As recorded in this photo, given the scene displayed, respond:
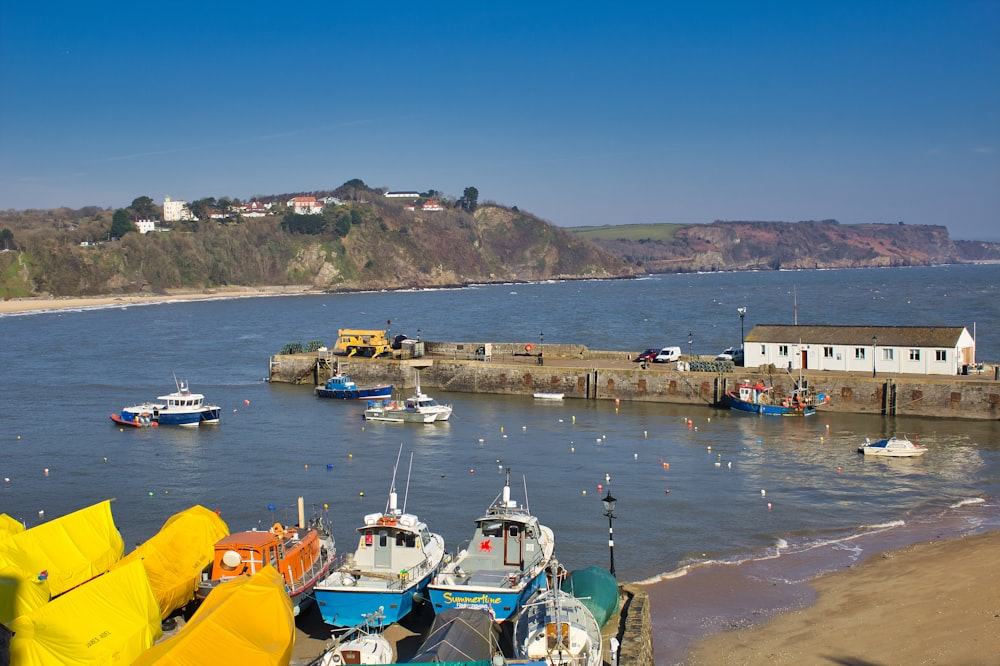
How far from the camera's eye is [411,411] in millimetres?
45000

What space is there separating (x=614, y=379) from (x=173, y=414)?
21713mm

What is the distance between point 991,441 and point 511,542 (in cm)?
2706

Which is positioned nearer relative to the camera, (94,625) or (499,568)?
(94,625)

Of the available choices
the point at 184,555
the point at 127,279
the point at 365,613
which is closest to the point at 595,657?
the point at 365,613

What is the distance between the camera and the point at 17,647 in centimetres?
1420

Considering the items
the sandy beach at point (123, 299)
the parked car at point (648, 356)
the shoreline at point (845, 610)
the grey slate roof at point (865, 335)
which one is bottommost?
the shoreline at point (845, 610)

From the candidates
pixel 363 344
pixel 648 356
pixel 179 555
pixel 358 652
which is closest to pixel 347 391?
pixel 363 344

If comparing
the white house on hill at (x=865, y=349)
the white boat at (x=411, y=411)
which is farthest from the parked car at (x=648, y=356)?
the white boat at (x=411, y=411)

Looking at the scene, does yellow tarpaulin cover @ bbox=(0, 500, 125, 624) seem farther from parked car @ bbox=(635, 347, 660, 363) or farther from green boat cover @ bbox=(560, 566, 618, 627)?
parked car @ bbox=(635, 347, 660, 363)

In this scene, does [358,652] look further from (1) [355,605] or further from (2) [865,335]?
(2) [865,335]

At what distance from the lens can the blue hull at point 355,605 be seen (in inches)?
704

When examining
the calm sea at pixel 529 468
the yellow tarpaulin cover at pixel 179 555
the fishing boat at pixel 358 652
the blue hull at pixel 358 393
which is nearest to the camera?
the fishing boat at pixel 358 652

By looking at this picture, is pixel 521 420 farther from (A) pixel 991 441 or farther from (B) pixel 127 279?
(B) pixel 127 279

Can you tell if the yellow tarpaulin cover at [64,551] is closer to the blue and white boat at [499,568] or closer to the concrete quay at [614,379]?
the blue and white boat at [499,568]
